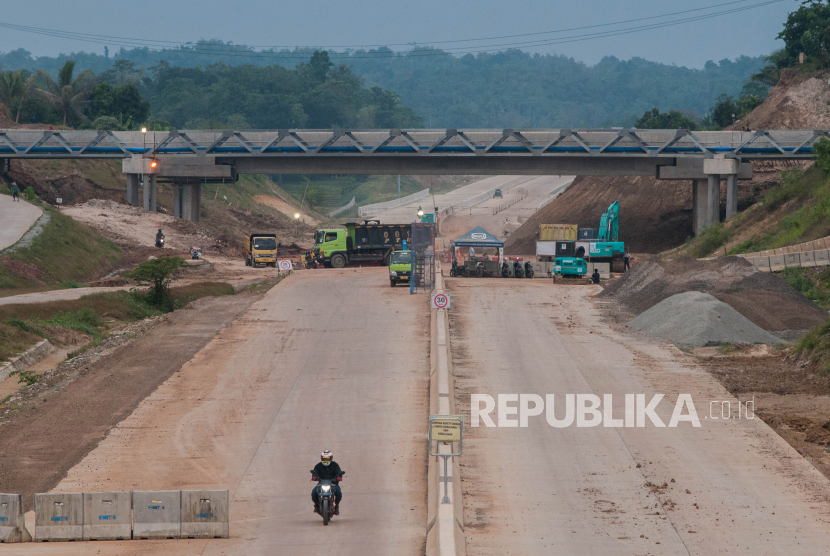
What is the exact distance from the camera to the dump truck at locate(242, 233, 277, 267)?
7438 centimetres

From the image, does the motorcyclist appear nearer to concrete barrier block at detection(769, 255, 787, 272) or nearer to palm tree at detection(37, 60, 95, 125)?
concrete barrier block at detection(769, 255, 787, 272)

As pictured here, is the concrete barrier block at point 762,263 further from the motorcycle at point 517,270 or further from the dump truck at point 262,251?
the dump truck at point 262,251

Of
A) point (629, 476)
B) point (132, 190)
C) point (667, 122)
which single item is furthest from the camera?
point (667, 122)

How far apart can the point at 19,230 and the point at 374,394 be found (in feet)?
133

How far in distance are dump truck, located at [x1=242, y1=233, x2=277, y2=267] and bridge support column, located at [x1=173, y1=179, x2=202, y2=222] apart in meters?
17.5

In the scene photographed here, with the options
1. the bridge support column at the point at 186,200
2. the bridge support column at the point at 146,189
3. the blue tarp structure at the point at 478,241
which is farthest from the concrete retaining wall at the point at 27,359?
the bridge support column at the point at 186,200

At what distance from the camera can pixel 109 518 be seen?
19047mm

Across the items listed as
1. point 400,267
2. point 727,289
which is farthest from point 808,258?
point 400,267

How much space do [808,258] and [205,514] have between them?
141 ft

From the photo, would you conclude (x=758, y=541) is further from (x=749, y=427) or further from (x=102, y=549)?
(x=102, y=549)

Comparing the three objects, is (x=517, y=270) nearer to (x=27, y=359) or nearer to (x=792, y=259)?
(x=792, y=259)

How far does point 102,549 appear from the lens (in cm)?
1845

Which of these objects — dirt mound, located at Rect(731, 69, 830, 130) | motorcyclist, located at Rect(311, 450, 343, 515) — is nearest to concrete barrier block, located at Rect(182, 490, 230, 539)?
motorcyclist, located at Rect(311, 450, 343, 515)

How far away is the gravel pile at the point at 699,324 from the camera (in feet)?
128
